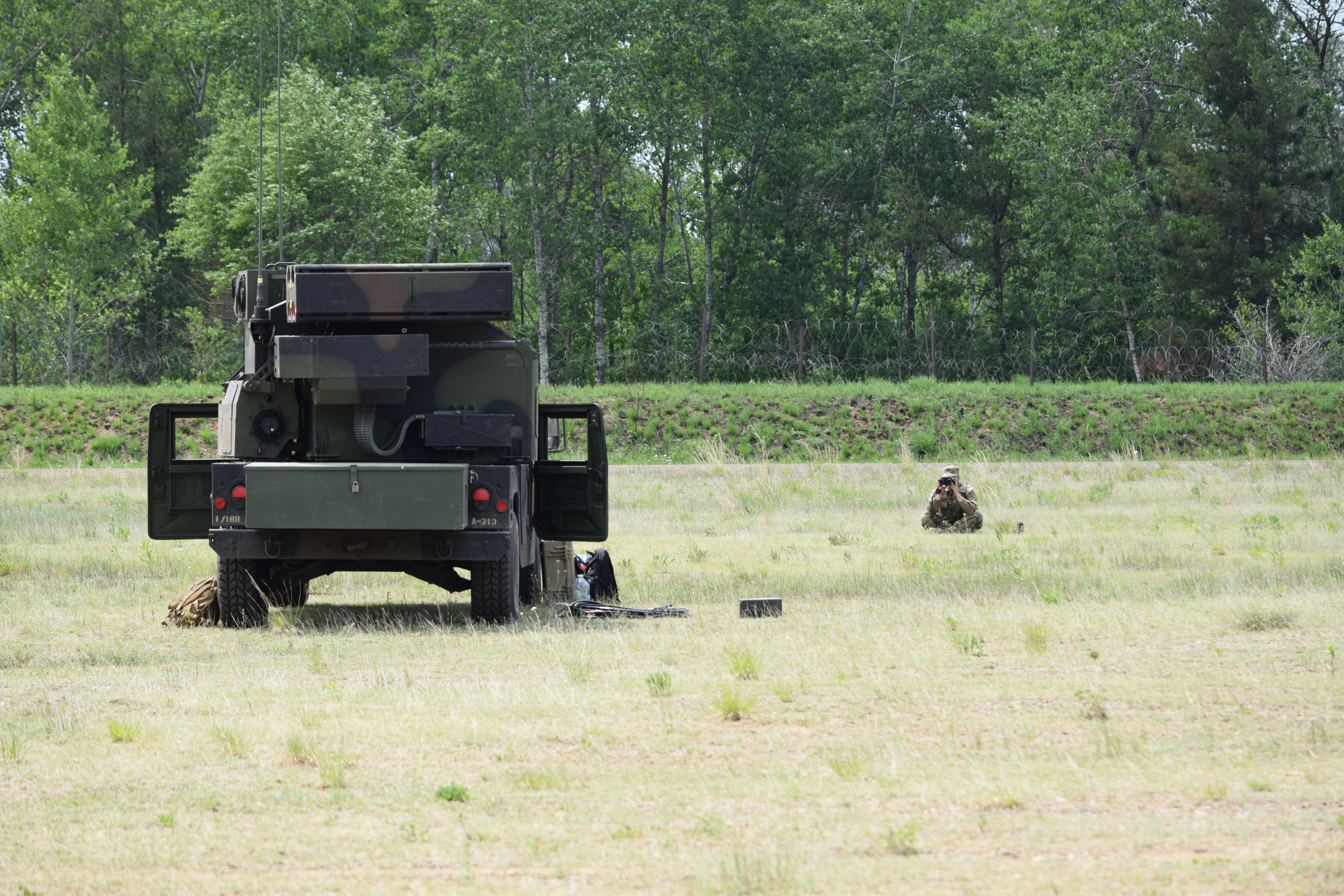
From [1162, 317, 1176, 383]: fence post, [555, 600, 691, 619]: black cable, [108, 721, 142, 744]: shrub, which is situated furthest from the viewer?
[1162, 317, 1176, 383]: fence post

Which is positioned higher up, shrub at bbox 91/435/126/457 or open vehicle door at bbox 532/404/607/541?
shrub at bbox 91/435/126/457

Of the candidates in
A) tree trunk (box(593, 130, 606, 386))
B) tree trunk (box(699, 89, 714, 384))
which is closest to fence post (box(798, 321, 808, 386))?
tree trunk (box(699, 89, 714, 384))

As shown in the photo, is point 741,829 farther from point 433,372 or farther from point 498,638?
point 433,372

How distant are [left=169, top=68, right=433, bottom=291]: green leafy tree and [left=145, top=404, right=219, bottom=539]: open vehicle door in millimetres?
30095

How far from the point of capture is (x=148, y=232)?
2195 inches

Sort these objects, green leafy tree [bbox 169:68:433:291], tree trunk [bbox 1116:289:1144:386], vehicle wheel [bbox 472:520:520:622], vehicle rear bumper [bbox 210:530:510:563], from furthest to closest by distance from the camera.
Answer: tree trunk [bbox 1116:289:1144:386]
green leafy tree [bbox 169:68:433:291]
vehicle wheel [bbox 472:520:520:622]
vehicle rear bumper [bbox 210:530:510:563]

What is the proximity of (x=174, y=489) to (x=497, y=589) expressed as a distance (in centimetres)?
301

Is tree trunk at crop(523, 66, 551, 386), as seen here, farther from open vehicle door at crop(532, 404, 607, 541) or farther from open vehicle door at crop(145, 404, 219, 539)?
open vehicle door at crop(145, 404, 219, 539)

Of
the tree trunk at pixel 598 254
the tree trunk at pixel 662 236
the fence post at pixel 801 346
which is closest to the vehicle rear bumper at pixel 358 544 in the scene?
the fence post at pixel 801 346

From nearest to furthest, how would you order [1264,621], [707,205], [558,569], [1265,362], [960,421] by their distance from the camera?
[1264,621], [558,569], [960,421], [1265,362], [707,205]

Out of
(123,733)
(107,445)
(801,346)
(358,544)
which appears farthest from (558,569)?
(801,346)

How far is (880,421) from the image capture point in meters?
36.4

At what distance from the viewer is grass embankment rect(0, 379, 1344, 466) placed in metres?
35.1

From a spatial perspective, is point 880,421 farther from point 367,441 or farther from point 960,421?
point 367,441
